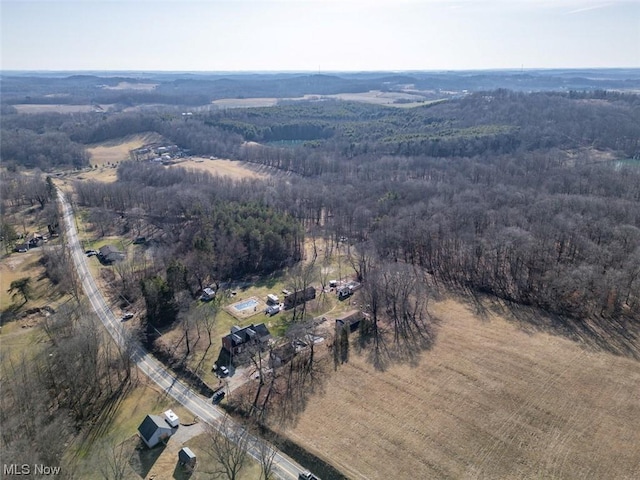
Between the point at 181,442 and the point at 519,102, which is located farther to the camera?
the point at 519,102

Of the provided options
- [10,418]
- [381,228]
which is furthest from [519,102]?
[10,418]

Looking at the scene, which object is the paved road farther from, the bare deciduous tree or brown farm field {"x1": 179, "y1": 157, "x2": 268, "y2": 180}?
brown farm field {"x1": 179, "y1": 157, "x2": 268, "y2": 180}

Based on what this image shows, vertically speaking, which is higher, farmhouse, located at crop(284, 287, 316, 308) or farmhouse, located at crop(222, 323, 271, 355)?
farmhouse, located at crop(222, 323, 271, 355)

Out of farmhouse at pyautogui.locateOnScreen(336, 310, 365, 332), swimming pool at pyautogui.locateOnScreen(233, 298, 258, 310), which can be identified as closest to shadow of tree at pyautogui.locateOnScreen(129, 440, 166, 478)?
farmhouse at pyautogui.locateOnScreen(336, 310, 365, 332)

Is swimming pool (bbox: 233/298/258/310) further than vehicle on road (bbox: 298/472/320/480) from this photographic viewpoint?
Yes

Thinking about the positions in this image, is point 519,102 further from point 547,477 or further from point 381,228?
point 547,477

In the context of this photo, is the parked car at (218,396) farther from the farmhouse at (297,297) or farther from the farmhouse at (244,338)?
the farmhouse at (297,297)

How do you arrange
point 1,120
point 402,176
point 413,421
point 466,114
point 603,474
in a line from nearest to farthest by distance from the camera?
1. point 603,474
2. point 413,421
3. point 402,176
4. point 466,114
5. point 1,120

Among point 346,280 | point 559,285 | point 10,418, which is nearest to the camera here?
point 10,418
